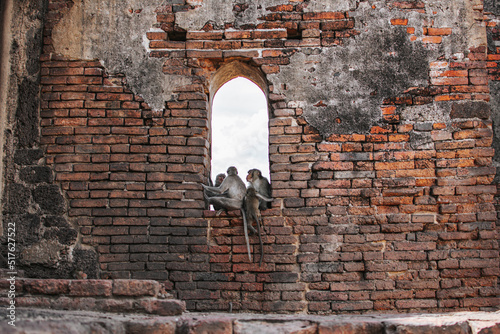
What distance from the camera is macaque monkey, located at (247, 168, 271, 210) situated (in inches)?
171

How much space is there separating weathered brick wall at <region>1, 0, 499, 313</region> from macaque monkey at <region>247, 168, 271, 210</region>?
18 centimetres

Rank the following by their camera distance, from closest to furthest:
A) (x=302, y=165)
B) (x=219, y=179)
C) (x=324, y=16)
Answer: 1. (x=302, y=165)
2. (x=324, y=16)
3. (x=219, y=179)

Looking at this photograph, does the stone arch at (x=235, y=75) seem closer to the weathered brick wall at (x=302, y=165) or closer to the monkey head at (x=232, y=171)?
the weathered brick wall at (x=302, y=165)

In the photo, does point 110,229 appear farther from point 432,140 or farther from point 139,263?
point 432,140

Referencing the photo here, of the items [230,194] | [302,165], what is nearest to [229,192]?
[230,194]

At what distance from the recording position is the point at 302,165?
170 inches

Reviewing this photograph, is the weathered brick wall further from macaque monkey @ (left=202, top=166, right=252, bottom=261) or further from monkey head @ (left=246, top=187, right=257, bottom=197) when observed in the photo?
monkey head @ (left=246, top=187, right=257, bottom=197)

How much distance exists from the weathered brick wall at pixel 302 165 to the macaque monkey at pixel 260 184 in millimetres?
177

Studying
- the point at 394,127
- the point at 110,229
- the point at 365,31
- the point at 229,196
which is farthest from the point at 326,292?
the point at 365,31

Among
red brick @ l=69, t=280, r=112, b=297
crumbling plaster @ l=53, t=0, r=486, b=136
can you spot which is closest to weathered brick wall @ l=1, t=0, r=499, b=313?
crumbling plaster @ l=53, t=0, r=486, b=136

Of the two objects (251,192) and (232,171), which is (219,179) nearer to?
(232,171)

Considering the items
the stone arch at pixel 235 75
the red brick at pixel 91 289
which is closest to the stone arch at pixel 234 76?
the stone arch at pixel 235 75

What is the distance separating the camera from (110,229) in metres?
4.17

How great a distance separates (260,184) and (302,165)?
0.49 m
